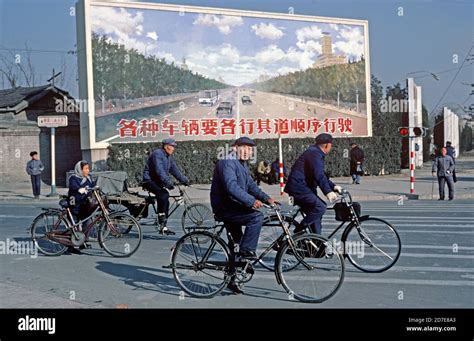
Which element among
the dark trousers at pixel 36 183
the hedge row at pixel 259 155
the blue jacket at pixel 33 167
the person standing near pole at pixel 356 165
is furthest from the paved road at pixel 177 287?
the person standing near pole at pixel 356 165

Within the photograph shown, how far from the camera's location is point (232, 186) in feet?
23.9

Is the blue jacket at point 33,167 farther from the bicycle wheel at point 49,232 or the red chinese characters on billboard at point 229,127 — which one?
the bicycle wheel at point 49,232

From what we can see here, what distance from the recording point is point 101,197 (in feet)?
34.1

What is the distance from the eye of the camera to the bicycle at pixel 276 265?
7.27 m

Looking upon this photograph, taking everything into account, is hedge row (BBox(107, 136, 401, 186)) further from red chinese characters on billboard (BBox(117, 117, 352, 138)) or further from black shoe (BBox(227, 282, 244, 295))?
black shoe (BBox(227, 282, 244, 295))

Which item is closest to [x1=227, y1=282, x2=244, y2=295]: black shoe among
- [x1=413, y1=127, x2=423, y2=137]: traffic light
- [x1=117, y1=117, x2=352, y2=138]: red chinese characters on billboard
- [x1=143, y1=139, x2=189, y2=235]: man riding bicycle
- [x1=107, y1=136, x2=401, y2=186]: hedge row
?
[x1=143, y1=139, x2=189, y2=235]: man riding bicycle

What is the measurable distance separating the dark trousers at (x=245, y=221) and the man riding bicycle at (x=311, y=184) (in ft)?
3.81

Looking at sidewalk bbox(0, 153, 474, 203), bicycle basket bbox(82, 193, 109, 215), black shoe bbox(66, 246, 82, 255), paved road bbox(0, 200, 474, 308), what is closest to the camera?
paved road bbox(0, 200, 474, 308)

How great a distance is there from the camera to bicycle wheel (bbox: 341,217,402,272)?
8.61 m

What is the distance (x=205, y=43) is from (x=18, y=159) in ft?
32.8

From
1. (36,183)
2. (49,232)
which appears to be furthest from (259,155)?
(49,232)

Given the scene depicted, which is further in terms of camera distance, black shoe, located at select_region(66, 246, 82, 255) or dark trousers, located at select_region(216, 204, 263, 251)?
black shoe, located at select_region(66, 246, 82, 255)

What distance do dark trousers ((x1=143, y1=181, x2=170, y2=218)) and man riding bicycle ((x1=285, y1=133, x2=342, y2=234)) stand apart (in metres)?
3.61
